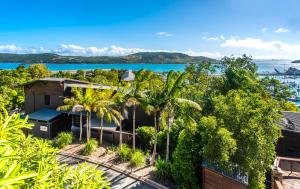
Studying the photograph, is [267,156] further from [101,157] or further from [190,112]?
[101,157]

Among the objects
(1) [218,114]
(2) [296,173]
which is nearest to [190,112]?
(1) [218,114]

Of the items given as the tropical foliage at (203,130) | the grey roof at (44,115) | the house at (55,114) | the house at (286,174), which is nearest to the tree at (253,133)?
the tropical foliage at (203,130)

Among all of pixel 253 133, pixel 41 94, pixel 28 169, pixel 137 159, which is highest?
pixel 28 169

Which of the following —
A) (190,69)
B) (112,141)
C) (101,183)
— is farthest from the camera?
(190,69)

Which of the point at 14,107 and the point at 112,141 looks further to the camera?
the point at 14,107

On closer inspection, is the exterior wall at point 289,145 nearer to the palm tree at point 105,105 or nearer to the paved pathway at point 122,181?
the paved pathway at point 122,181

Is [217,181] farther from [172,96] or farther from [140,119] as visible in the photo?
[140,119]

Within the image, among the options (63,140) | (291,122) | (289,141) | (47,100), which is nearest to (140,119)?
(63,140)
